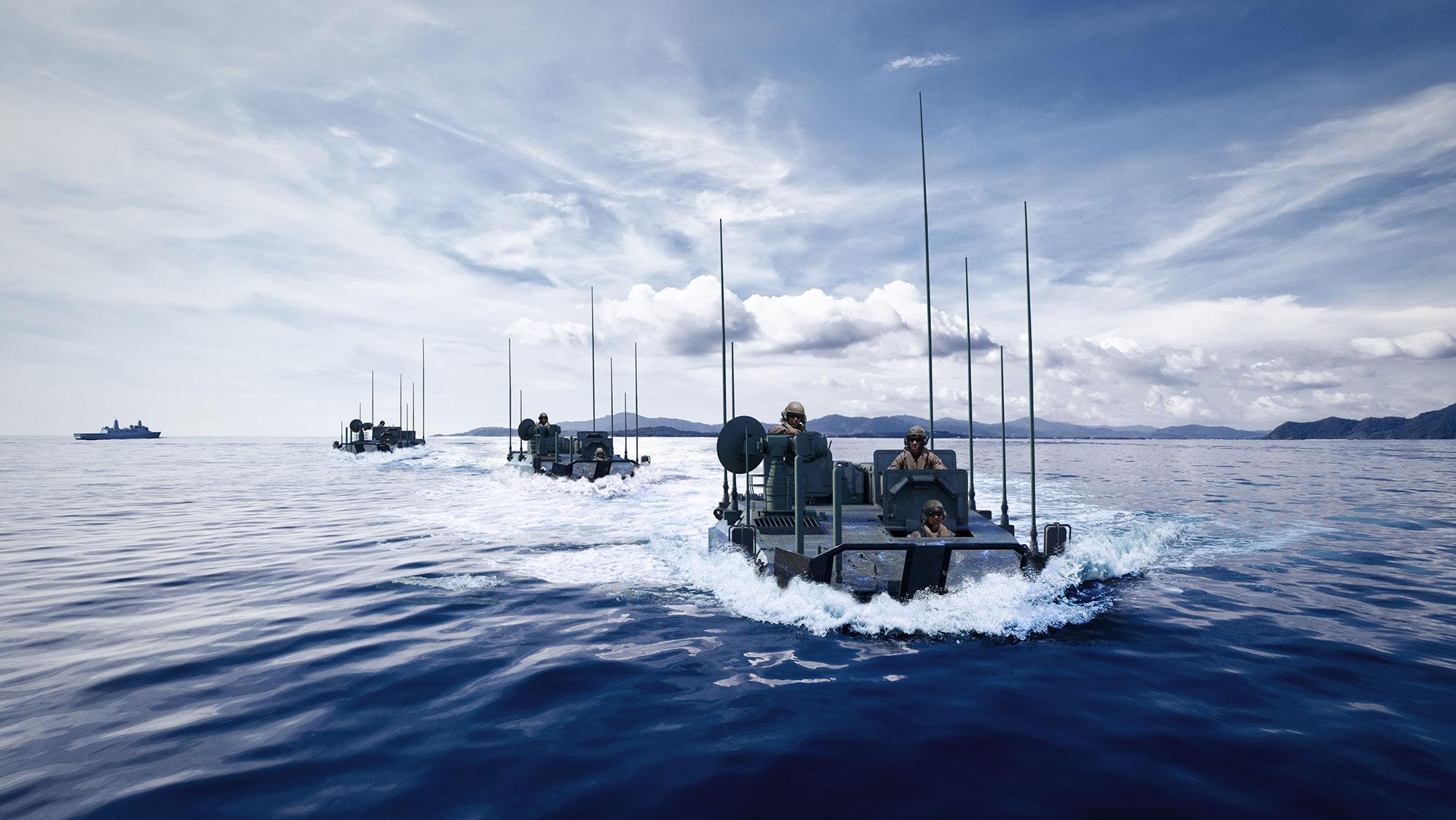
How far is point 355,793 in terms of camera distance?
18.2 feet

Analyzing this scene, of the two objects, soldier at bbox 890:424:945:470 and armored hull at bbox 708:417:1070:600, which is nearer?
armored hull at bbox 708:417:1070:600

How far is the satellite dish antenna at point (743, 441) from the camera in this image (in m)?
15.2

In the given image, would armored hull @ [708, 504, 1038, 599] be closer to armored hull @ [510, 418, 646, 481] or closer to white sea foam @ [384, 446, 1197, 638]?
white sea foam @ [384, 446, 1197, 638]

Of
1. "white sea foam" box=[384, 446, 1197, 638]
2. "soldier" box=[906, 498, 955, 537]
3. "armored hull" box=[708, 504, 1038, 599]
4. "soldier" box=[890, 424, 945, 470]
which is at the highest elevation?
"soldier" box=[890, 424, 945, 470]

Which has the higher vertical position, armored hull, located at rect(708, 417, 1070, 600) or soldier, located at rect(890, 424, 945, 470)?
soldier, located at rect(890, 424, 945, 470)

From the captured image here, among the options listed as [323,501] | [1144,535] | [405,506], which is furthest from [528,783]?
[323,501]

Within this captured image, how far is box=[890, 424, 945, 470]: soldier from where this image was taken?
542 inches

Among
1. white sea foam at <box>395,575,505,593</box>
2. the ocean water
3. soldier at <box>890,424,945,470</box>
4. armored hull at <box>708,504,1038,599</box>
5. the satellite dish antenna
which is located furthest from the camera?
the satellite dish antenna

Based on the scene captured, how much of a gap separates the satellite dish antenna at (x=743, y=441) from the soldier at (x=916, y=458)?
129 inches

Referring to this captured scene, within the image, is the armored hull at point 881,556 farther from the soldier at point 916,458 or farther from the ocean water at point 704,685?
the soldier at point 916,458

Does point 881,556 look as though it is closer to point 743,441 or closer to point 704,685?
point 743,441

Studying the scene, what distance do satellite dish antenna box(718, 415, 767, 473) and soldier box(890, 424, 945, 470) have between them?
3.27m

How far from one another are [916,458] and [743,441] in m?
4.15

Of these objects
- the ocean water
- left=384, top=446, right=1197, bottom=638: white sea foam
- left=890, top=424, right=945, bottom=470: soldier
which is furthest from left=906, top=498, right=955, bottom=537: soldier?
left=890, top=424, right=945, bottom=470: soldier
